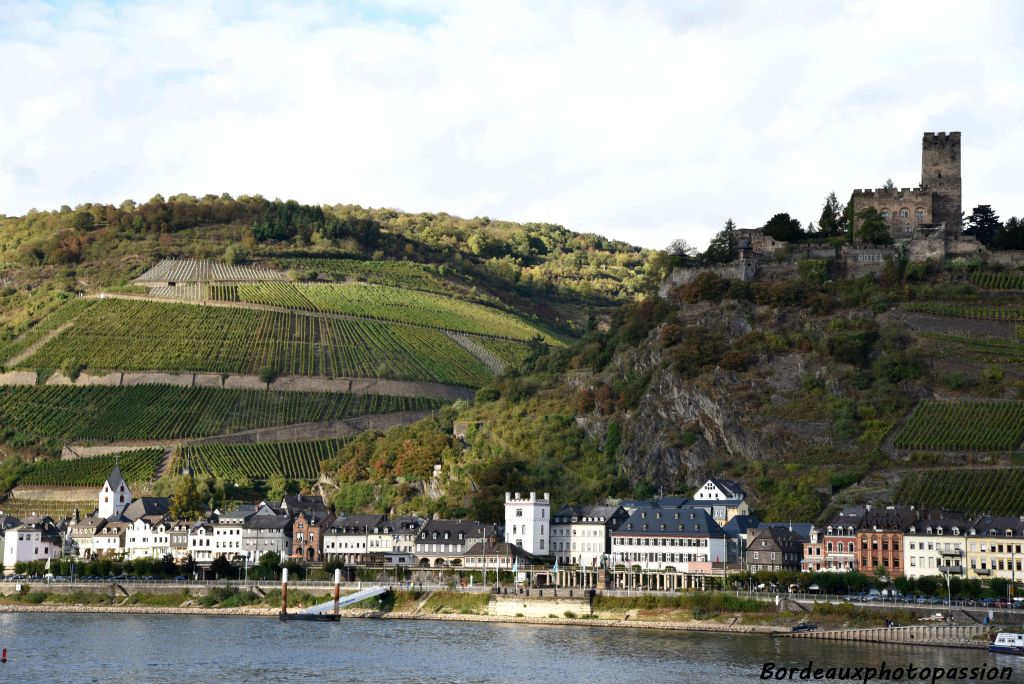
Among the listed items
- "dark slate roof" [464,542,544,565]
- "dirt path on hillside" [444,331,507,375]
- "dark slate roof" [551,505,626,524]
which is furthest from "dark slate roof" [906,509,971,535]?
"dirt path on hillside" [444,331,507,375]

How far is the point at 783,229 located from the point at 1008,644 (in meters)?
50.0

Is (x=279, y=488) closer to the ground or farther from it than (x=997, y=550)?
farther from it

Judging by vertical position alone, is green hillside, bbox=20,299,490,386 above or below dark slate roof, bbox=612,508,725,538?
above

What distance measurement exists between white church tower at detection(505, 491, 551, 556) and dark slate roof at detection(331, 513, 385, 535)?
867cm

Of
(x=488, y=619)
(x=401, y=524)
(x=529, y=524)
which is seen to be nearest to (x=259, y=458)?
(x=401, y=524)

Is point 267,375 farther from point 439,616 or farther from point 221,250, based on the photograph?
point 439,616

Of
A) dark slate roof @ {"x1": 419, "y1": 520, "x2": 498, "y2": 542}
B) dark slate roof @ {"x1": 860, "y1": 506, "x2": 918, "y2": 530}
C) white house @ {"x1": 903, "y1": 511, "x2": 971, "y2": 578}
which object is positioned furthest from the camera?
dark slate roof @ {"x1": 419, "y1": 520, "x2": 498, "y2": 542}

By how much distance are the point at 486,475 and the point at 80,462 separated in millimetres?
34496

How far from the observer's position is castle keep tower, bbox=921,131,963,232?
11250 cm

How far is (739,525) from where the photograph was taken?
89.7 m

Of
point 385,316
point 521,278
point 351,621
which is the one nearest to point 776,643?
point 351,621

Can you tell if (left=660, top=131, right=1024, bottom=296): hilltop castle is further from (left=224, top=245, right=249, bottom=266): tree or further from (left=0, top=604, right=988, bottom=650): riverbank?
(left=224, top=245, right=249, bottom=266): tree

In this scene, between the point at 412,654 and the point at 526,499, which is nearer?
the point at 412,654

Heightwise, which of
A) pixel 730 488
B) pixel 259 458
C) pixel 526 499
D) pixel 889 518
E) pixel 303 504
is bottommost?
pixel 889 518
